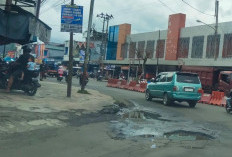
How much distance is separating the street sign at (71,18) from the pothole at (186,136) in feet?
24.1

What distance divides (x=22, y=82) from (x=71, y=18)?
3343mm

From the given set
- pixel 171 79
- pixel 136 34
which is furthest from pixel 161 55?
pixel 171 79

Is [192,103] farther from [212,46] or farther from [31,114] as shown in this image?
[212,46]

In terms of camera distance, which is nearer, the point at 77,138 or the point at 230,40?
the point at 77,138

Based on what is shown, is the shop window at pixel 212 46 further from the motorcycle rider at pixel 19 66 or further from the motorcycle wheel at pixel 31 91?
the motorcycle rider at pixel 19 66

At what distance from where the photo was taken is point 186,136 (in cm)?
836

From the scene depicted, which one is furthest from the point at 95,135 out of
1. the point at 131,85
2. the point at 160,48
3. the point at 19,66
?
the point at 160,48

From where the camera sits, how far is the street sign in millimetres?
14461

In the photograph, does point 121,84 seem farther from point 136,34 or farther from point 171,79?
point 136,34

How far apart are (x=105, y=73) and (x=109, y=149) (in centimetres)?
6293

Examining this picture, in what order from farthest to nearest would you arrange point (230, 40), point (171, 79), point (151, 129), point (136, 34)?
point (136, 34)
point (230, 40)
point (171, 79)
point (151, 129)

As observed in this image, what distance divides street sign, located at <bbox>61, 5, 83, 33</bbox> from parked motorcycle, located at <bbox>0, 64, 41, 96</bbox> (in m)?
2.30

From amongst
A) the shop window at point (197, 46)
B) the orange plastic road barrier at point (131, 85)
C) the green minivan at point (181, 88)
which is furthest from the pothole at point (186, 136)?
the shop window at point (197, 46)

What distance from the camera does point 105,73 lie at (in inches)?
2731
